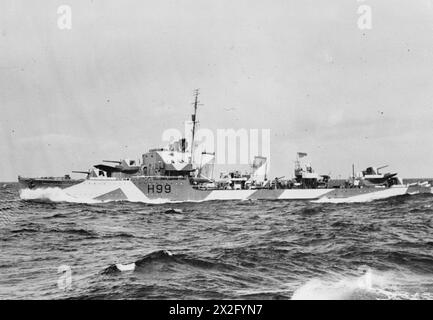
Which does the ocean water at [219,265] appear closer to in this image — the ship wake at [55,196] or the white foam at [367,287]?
the white foam at [367,287]

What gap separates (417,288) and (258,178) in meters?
36.8

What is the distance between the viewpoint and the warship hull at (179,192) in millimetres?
34531

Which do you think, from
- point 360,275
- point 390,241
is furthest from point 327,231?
point 360,275

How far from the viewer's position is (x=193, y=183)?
130ft

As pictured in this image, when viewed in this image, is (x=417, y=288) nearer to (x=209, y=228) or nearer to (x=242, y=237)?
(x=242, y=237)

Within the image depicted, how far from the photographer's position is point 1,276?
26.1 feet

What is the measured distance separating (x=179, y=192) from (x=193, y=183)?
9.12ft

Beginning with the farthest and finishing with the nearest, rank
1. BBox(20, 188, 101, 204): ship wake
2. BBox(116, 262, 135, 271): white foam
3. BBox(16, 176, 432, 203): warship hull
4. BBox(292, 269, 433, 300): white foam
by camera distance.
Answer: BBox(16, 176, 432, 203): warship hull < BBox(20, 188, 101, 204): ship wake < BBox(116, 262, 135, 271): white foam < BBox(292, 269, 433, 300): white foam

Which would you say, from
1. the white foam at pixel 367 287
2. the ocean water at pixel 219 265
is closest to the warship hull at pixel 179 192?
the ocean water at pixel 219 265

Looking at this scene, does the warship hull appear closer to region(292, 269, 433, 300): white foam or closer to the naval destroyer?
the naval destroyer

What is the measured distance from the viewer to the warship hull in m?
34.5

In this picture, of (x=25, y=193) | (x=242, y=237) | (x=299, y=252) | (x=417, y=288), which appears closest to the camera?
(x=417, y=288)

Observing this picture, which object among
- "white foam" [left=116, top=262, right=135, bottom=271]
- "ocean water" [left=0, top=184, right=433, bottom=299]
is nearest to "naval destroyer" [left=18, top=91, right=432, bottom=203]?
"ocean water" [left=0, top=184, right=433, bottom=299]

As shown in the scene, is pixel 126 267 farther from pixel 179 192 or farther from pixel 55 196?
pixel 179 192
